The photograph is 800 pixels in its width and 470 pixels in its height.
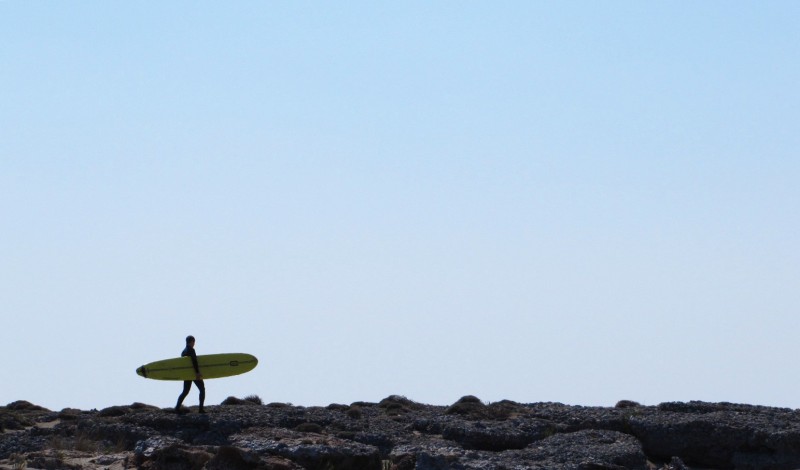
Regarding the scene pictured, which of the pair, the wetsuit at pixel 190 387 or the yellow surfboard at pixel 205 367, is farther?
the yellow surfboard at pixel 205 367

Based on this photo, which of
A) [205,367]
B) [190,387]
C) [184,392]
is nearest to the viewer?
[184,392]

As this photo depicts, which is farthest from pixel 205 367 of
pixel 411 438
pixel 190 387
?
pixel 411 438

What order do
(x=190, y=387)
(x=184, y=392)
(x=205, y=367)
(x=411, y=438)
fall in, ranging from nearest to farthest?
(x=411, y=438)
(x=184, y=392)
(x=190, y=387)
(x=205, y=367)

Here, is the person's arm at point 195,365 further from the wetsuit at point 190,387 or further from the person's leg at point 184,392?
the person's leg at point 184,392

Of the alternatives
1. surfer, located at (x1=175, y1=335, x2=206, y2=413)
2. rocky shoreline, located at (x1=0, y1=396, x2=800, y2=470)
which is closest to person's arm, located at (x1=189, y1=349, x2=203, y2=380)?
surfer, located at (x1=175, y1=335, x2=206, y2=413)

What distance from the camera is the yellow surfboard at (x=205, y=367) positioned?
30.9 meters

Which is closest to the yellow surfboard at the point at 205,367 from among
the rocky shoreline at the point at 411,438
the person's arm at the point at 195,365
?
the person's arm at the point at 195,365

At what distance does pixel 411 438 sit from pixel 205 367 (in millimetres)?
7778

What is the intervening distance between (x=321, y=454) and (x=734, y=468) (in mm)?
9990

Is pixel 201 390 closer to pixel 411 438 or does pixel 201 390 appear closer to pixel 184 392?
pixel 184 392

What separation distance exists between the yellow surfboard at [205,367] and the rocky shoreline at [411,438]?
100 centimetres

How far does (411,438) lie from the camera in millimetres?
27297

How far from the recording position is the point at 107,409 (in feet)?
107

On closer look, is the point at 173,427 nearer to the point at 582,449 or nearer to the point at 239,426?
the point at 239,426
